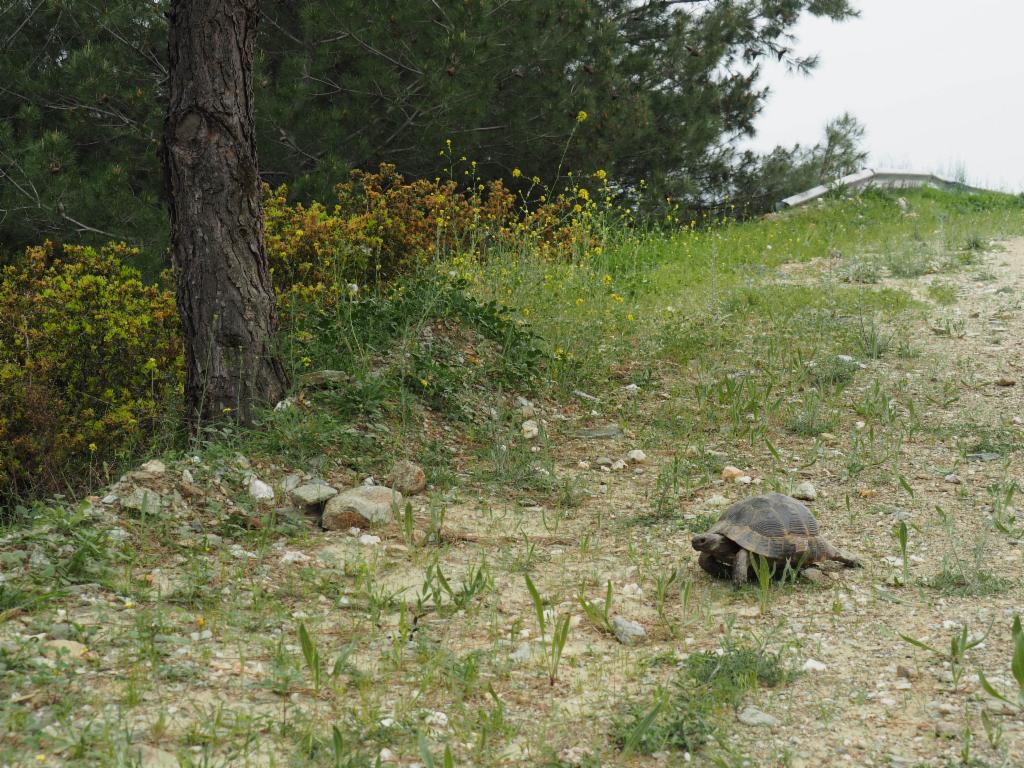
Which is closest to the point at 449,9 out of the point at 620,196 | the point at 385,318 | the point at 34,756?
the point at 620,196

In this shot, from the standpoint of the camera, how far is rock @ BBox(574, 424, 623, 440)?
6.13 meters

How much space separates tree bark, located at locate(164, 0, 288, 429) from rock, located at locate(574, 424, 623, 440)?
197cm

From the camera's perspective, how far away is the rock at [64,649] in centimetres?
306

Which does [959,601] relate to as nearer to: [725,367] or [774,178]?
[725,367]

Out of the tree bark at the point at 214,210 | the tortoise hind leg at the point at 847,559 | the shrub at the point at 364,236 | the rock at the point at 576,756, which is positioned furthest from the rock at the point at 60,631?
the shrub at the point at 364,236

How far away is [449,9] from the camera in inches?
396

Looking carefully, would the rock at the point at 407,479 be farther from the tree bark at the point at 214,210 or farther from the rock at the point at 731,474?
the rock at the point at 731,474

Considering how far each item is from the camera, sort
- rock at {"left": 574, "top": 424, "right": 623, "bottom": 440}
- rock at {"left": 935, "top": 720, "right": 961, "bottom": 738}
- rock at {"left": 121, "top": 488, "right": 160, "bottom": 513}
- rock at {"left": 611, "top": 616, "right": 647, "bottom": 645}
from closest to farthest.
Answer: rock at {"left": 935, "top": 720, "right": 961, "bottom": 738}, rock at {"left": 611, "top": 616, "right": 647, "bottom": 645}, rock at {"left": 121, "top": 488, "right": 160, "bottom": 513}, rock at {"left": 574, "top": 424, "right": 623, "bottom": 440}

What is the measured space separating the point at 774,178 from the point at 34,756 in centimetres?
1439

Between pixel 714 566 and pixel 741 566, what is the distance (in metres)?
0.20

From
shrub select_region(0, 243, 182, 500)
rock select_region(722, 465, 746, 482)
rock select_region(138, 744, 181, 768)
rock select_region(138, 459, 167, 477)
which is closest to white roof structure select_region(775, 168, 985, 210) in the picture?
rock select_region(722, 465, 746, 482)

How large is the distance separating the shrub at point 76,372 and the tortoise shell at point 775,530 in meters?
3.58

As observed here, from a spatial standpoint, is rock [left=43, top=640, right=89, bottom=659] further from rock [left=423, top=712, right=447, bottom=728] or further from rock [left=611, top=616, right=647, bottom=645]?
rock [left=611, top=616, right=647, bottom=645]

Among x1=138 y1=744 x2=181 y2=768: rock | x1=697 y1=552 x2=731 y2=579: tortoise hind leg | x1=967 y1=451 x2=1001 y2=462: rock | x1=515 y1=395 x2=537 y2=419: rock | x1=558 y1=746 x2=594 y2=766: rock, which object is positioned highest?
x1=515 y1=395 x2=537 y2=419: rock
